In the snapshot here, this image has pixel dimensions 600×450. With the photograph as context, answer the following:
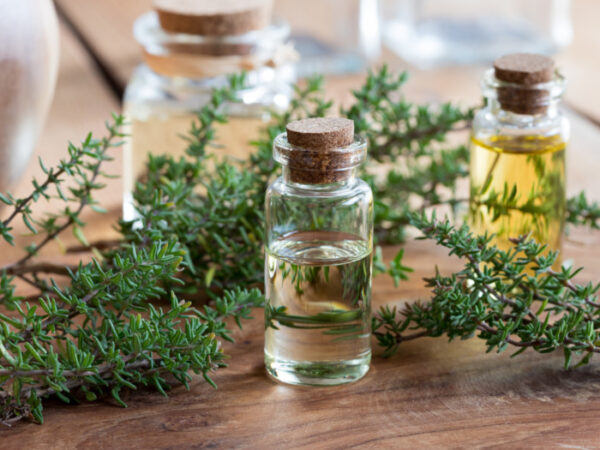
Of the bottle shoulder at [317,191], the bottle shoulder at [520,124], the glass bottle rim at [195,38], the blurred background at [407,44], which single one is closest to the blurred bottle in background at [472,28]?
the blurred background at [407,44]

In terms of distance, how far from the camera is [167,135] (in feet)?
2.89

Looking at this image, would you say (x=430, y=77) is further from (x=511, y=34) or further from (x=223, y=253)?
(x=223, y=253)

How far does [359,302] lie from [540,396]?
0.13 meters

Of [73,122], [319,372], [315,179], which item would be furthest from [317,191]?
[73,122]

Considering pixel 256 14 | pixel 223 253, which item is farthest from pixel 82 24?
pixel 223 253

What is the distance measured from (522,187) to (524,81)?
78mm

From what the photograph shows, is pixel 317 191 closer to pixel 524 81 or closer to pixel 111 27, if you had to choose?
pixel 524 81

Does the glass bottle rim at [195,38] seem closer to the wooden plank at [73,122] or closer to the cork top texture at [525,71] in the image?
the wooden plank at [73,122]

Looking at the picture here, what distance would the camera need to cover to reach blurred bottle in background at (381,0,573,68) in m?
1.34

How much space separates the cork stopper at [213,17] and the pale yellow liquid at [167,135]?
0.08m

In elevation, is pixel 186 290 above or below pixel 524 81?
below

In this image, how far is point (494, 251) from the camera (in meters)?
0.59

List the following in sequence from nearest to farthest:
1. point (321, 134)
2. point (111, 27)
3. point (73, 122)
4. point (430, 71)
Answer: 1. point (321, 134)
2. point (73, 122)
3. point (430, 71)
4. point (111, 27)

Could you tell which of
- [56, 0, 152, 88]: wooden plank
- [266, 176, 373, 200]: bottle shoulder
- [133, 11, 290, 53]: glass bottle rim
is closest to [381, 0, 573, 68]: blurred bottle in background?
[56, 0, 152, 88]: wooden plank
